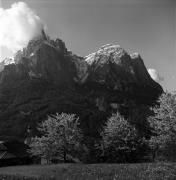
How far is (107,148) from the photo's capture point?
68.9m

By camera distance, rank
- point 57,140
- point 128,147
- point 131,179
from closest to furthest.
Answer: point 131,179, point 128,147, point 57,140

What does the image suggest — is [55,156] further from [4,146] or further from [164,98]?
[164,98]

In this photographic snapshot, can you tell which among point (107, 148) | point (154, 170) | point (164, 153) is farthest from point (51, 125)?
point (154, 170)

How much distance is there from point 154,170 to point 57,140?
4302cm

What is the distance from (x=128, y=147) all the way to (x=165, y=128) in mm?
11128

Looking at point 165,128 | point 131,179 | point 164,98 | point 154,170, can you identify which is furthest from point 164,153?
point 131,179

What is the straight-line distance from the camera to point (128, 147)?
218 feet

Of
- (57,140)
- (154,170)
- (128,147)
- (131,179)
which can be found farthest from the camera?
(57,140)

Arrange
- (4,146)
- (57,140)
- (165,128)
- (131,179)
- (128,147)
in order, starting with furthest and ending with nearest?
(4,146) < (57,140) < (128,147) < (165,128) < (131,179)

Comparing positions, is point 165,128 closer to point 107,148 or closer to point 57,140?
point 107,148

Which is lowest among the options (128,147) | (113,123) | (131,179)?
(131,179)

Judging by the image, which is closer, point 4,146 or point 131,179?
point 131,179

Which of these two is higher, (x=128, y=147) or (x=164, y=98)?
(x=164, y=98)

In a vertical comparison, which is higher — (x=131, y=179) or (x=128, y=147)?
(x=128, y=147)
